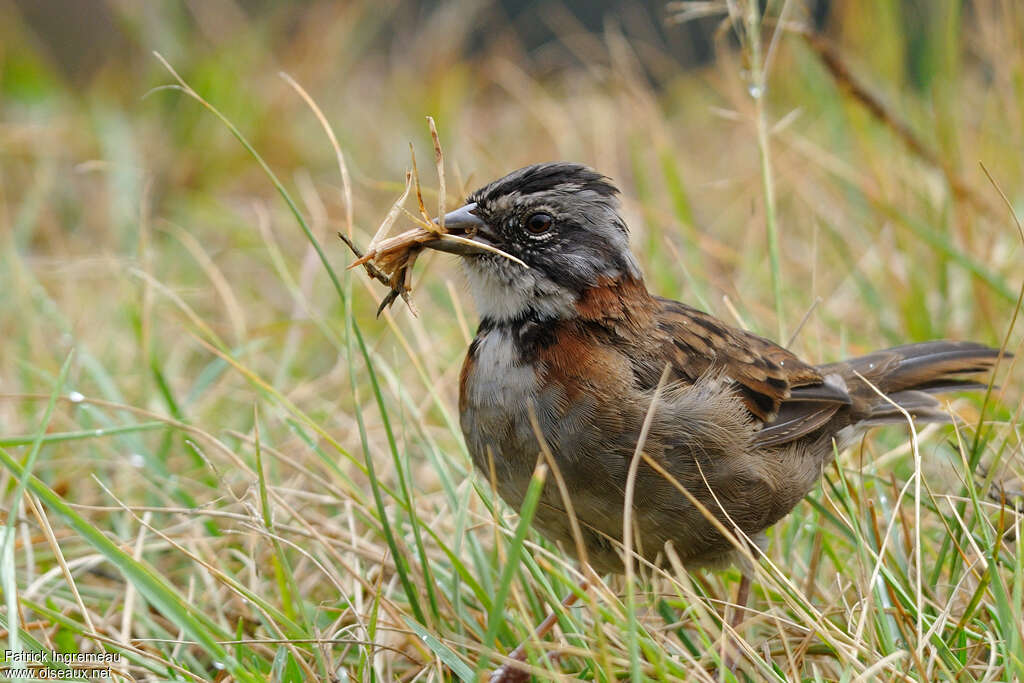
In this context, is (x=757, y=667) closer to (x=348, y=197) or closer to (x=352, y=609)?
(x=352, y=609)

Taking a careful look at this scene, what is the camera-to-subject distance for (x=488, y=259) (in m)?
3.15

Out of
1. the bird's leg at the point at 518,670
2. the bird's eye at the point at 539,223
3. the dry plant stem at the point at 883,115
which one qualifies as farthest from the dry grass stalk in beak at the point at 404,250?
the dry plant stem at the point at 883,115

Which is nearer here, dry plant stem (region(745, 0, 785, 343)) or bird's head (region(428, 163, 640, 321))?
bird's head (region(428, 163, 640, 321))

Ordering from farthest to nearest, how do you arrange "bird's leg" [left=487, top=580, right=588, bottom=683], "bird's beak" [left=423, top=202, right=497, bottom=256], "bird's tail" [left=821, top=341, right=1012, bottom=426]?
"bird's tail" [left=821, top=341, right=1012, bottom=426]
"bird's beak" [left=423, top=202, right=497, bottom=256]
"bird's leg" [left=487, top=580, right=588, bottom=683]

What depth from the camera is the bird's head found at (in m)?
3.14

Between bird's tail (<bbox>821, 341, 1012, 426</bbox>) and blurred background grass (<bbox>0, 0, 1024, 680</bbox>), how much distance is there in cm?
21

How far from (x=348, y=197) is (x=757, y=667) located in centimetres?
161

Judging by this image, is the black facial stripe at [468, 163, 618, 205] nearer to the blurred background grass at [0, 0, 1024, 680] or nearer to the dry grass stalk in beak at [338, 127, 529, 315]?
the dry grass stalk in beak at [338, 127, 529, 315]

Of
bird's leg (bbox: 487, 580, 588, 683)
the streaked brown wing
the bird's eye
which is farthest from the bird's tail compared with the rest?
bird's leg (bbox: 487, 580, 588, 683)

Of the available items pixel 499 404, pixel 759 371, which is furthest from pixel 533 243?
pixel 759 371

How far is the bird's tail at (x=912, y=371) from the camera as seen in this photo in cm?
366

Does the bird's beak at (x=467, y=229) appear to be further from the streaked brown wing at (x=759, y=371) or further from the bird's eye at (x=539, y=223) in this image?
the streaked brown wing at (x=759, y=371)

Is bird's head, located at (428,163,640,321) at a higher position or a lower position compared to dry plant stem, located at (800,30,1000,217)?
lower

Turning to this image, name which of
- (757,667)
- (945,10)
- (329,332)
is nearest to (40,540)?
(329,332)
